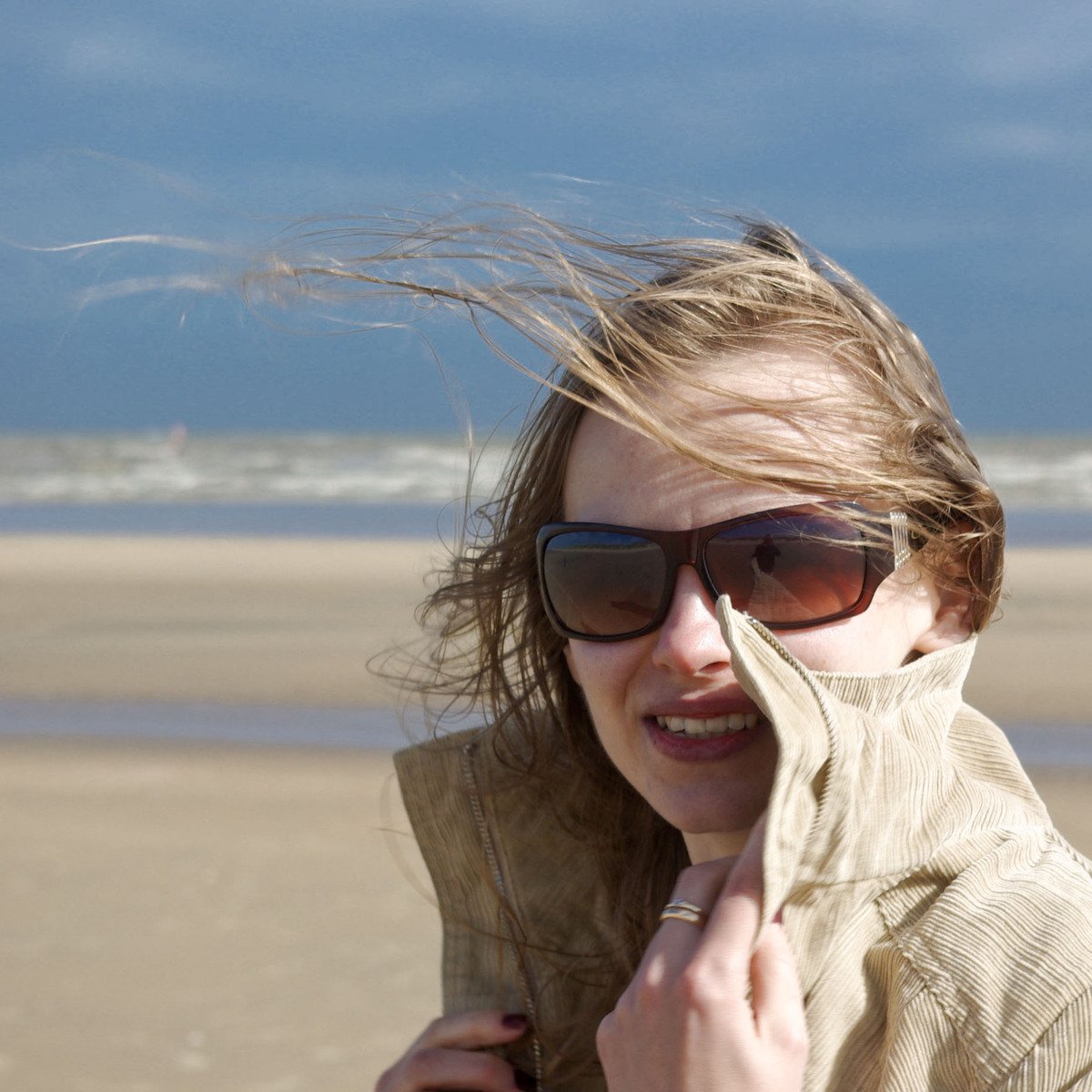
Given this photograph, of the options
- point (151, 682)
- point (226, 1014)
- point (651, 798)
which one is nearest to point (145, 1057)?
point (226, 1014)

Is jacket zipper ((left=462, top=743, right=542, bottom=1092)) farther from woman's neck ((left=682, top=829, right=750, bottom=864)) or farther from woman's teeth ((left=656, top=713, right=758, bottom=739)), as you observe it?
woman's teeth ((left=656, top=713, right=758, bottom=739))

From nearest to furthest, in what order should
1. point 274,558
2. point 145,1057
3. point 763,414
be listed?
1. point 763,414
2. point 145,1057
3. point 274,558

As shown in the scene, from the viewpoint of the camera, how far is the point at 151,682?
8359mm

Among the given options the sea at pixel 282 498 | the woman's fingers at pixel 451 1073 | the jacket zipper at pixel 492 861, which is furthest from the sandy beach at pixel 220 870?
the woman's fingers at pixel 451 1073

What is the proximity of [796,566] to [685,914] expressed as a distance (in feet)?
1.52

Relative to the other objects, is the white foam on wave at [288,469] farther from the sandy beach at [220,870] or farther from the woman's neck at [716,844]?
the woman's neck at [716,844]

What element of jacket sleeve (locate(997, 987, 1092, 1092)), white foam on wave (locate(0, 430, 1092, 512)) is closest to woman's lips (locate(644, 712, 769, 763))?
jacket sleeve (locate(997, 987, 1092, 1092))

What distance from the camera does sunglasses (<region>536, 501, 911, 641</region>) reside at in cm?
151

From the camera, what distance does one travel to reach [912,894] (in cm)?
128

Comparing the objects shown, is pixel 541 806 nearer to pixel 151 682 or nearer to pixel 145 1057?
pixel 145 1057

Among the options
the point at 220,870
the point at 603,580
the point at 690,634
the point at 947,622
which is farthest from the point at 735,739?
the point at 220,870

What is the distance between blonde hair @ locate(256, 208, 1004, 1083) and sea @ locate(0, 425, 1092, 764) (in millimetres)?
371

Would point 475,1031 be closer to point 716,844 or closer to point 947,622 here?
point 716,844

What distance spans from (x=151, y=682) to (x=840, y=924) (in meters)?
7.72
